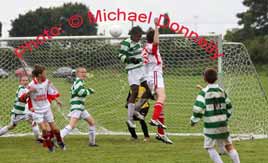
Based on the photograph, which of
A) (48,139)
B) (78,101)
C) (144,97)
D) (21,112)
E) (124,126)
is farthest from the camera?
(124,126)

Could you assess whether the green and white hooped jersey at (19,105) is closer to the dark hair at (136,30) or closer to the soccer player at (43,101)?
the soccer player at (43,101)

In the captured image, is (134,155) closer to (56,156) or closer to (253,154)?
(56,156)

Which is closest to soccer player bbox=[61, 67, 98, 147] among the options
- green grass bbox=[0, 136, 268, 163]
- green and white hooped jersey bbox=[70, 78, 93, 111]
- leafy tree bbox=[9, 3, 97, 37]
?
green and white hooped jersey bbox=[70, 78, 93, 111]

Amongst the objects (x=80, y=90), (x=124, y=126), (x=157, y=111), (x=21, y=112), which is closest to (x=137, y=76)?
(x=157, y=111)

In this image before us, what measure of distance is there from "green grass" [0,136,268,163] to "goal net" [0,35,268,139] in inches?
67.5

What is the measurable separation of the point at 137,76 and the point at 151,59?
0.43 m

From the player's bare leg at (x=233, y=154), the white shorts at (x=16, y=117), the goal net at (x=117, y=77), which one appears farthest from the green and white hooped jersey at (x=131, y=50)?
the player's bare leg at (x=233, y=154)

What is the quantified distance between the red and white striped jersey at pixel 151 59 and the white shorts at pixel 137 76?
14cm

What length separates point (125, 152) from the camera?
1178cm

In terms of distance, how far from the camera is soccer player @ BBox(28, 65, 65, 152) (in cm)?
1202

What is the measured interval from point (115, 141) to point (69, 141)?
0.96 m

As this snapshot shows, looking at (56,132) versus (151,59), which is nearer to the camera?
(56,132)

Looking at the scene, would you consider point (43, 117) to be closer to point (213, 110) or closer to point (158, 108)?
point (158, 108)

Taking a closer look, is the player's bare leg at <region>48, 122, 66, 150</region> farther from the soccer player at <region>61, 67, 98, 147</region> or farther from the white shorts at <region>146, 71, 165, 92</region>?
the white shorts at <region>146, 71, 165, 92</region>
